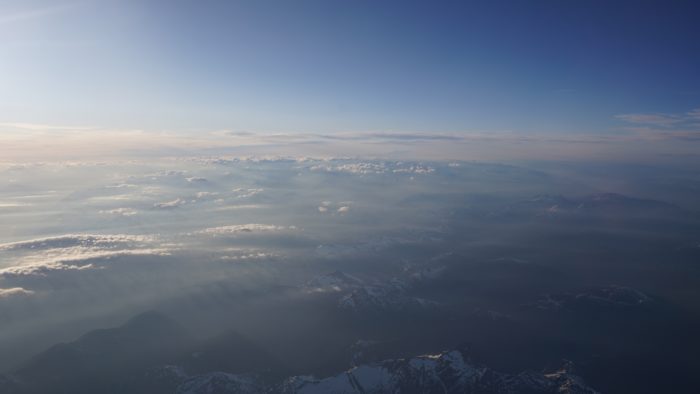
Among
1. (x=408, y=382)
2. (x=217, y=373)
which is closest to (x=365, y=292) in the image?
(x=408, y=382)

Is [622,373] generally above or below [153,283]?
below

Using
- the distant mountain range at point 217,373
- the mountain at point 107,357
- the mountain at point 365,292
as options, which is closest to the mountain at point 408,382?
the distant mountain range at point 217,373

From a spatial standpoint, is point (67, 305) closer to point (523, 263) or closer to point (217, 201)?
point (217, 201)

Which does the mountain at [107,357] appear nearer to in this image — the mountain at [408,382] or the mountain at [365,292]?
the mountain at [408,382]

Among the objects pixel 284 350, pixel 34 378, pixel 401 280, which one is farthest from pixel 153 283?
pixel 401 280

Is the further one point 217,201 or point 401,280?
point 217,201

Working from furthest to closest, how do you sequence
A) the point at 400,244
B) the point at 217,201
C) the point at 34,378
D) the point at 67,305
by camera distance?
the point at 217,201, the point at 400,244, the point at 67,305, the point at 34,378

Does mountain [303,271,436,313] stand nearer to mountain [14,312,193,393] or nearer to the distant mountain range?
the distant mountain range

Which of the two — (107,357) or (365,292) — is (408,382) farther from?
(107,357)

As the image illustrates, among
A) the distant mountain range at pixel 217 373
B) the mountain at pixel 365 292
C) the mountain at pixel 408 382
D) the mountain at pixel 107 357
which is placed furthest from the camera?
the mountain at pixel 365 292

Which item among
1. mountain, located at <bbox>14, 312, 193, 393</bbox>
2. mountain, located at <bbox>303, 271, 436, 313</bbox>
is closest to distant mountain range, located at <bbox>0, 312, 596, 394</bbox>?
mountain, located at <bbox>14, 312, 193, 393</bbox>

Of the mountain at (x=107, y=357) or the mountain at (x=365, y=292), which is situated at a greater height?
the mountain at (x=107, y=357)
